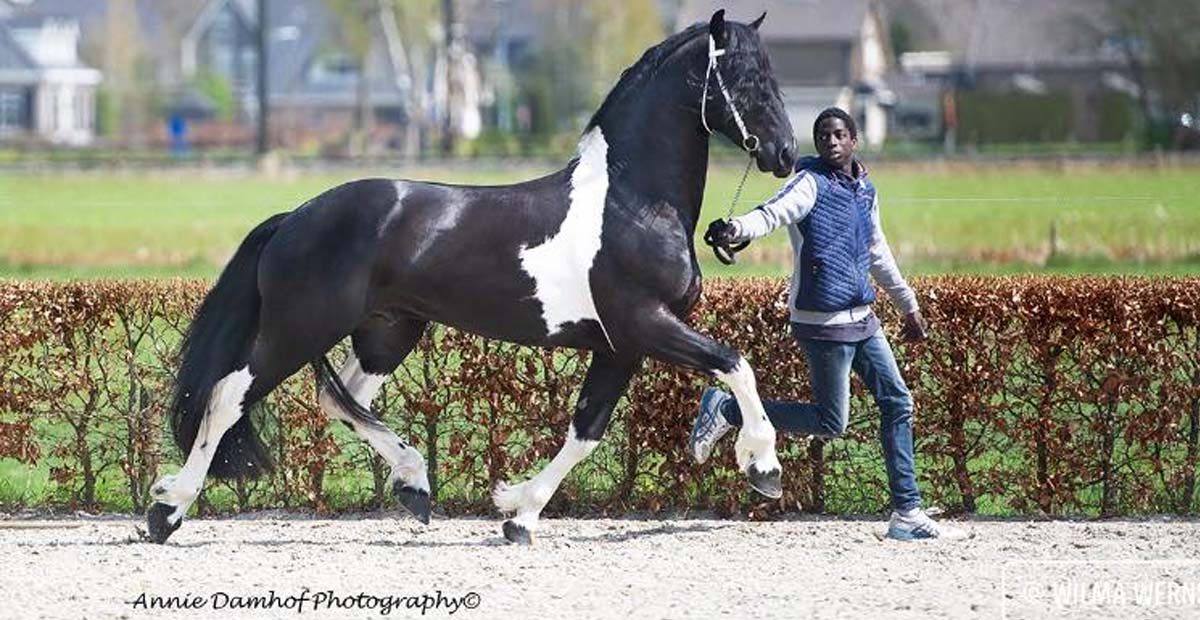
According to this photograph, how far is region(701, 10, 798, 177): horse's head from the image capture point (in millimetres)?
6609

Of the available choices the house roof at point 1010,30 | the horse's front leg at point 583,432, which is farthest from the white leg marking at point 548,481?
the house roof at point 1010,30

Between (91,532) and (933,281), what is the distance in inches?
131

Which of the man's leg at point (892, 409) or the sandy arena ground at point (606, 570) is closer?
the sandy arena ground at point (606, 570)

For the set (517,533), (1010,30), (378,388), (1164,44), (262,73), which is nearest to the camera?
(517,533)

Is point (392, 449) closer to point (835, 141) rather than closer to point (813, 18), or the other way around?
point (835, 141)

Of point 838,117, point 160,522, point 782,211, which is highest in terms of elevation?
point 838,117

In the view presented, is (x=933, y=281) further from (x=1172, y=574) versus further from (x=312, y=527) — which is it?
(x=312, y=527)

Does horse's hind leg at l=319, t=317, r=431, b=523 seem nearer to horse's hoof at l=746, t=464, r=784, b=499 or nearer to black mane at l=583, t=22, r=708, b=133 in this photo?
black mane at l=583, t=22, r=708, b=133

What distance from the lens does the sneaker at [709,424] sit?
6918 mm

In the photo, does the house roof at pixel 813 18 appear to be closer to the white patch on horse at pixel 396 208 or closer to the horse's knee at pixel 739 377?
the white patch on horse at pixel 396 208

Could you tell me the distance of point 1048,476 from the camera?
759 centimetres

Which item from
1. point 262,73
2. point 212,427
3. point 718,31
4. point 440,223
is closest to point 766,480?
point 440,223

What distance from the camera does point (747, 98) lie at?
6.62 m

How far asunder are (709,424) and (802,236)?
0.72 metres
